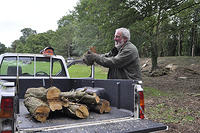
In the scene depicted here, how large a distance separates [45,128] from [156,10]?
32.7ft

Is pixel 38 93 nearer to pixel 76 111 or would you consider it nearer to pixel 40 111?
pixel 40 111

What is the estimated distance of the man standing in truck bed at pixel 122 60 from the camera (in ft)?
12.1

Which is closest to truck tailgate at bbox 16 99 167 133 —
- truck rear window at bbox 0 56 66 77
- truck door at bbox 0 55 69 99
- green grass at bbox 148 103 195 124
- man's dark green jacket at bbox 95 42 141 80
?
man's dark green jacket at bbox 95 42 141 80

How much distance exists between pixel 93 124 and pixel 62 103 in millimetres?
614

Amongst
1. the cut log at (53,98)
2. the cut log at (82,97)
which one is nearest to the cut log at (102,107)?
the cut log at (82,97)

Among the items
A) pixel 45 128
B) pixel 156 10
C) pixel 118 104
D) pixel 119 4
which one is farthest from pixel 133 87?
pixel 156 10

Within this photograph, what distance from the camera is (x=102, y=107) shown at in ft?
10.7

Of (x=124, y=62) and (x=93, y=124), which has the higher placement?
(x=124, y=62)

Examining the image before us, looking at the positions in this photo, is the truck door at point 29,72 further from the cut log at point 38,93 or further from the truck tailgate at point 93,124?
the truck tailgate at point 93,124

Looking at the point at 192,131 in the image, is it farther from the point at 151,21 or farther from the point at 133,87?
the point at 151,21

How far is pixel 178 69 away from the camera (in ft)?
56.5

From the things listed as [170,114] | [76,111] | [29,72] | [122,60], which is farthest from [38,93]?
[170,114]

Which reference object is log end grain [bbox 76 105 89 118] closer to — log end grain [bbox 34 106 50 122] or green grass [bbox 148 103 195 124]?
log end grain [bbox 34 106 50 122]

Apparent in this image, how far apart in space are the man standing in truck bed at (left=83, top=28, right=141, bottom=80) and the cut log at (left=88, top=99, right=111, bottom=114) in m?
0.69
